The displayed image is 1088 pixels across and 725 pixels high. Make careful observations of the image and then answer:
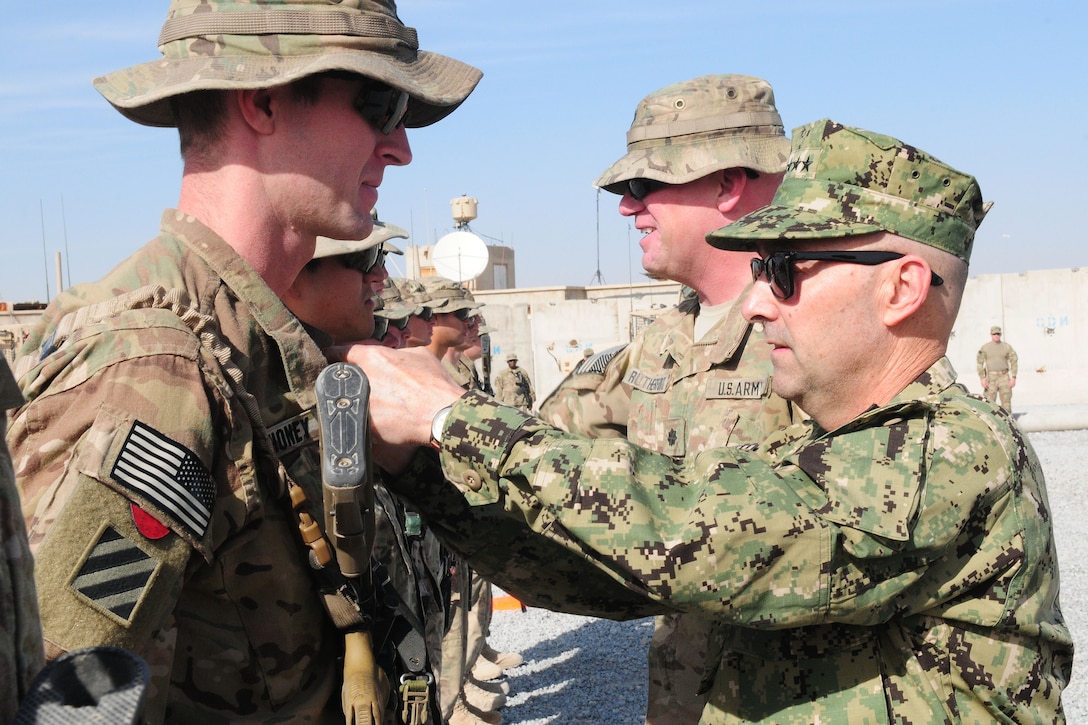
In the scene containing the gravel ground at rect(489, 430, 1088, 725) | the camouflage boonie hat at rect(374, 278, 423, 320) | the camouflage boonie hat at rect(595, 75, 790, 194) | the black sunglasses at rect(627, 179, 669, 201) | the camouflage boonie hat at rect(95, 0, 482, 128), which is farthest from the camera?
the camouflage boonie hat at rect(374, 278, 423, 320)

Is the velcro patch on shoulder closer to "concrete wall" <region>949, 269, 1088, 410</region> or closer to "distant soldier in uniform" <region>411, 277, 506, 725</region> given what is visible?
"distant soldier in uniform" <region>411, 277, 506, 725</region>

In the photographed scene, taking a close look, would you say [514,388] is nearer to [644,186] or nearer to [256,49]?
[644,186]

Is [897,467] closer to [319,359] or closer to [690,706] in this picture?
[319,359]

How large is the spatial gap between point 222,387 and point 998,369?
23064mm

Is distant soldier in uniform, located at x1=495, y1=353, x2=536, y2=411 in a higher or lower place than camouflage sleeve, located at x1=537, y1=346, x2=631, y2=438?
lower

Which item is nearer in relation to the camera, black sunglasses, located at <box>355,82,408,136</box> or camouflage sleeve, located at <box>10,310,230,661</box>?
camouflage sleeve, located at <box>10,310,230,661</box>

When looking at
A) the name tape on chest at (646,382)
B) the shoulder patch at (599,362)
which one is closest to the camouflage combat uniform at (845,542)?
the name tape on chest at (646,382)

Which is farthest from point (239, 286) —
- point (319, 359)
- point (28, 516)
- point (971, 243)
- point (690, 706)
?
point (690, 706)

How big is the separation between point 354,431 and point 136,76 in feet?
3.27

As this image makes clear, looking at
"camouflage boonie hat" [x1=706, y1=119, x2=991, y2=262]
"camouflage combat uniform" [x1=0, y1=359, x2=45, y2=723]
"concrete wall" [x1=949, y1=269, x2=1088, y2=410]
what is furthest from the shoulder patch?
"concrete wall" [x1=949, y1=269, x2=1088, y2=410]

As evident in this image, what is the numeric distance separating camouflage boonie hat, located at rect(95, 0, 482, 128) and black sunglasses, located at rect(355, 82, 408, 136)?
90 mm

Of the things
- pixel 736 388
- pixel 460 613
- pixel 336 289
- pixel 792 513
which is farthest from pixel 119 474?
pixel 460 613

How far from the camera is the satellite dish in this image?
2045cm

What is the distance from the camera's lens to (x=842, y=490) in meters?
2.30
